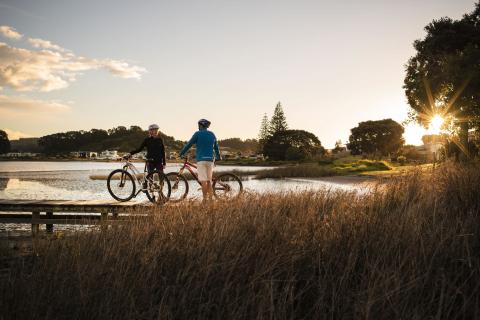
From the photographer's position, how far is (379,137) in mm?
84688

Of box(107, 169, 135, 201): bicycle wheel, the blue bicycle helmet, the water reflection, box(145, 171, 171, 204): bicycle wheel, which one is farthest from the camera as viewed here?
the water reflection

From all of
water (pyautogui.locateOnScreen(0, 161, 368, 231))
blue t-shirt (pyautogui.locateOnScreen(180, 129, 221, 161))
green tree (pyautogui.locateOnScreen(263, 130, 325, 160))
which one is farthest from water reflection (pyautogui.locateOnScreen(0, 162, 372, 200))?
green tree (pyautogui.locateOnScreen(263, 130, 325, 160))

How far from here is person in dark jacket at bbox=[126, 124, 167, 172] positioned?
10.0 metres

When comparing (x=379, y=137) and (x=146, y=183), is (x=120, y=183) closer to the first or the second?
(x=146, y=183)

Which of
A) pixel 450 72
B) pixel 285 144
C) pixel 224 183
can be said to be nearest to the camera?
pixel 224 183

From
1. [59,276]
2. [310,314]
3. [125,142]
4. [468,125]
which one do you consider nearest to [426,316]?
[310,314]

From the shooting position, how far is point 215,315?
338 centimetres

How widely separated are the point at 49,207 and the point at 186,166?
364 cm

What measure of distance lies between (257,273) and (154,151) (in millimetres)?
7100

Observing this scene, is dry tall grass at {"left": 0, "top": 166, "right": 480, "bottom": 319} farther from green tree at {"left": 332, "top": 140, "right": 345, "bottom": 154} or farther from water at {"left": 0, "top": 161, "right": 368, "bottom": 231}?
green tree at {"left": 332, "top": 140, "right": 345, "bottom": 154}

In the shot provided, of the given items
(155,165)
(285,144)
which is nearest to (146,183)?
(155,165)

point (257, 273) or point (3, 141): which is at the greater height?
point (3, 141)

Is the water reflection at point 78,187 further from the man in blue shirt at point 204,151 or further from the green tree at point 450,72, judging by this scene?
the green tree at point 450,72

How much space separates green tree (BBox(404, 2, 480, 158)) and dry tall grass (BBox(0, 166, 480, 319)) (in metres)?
22.4
